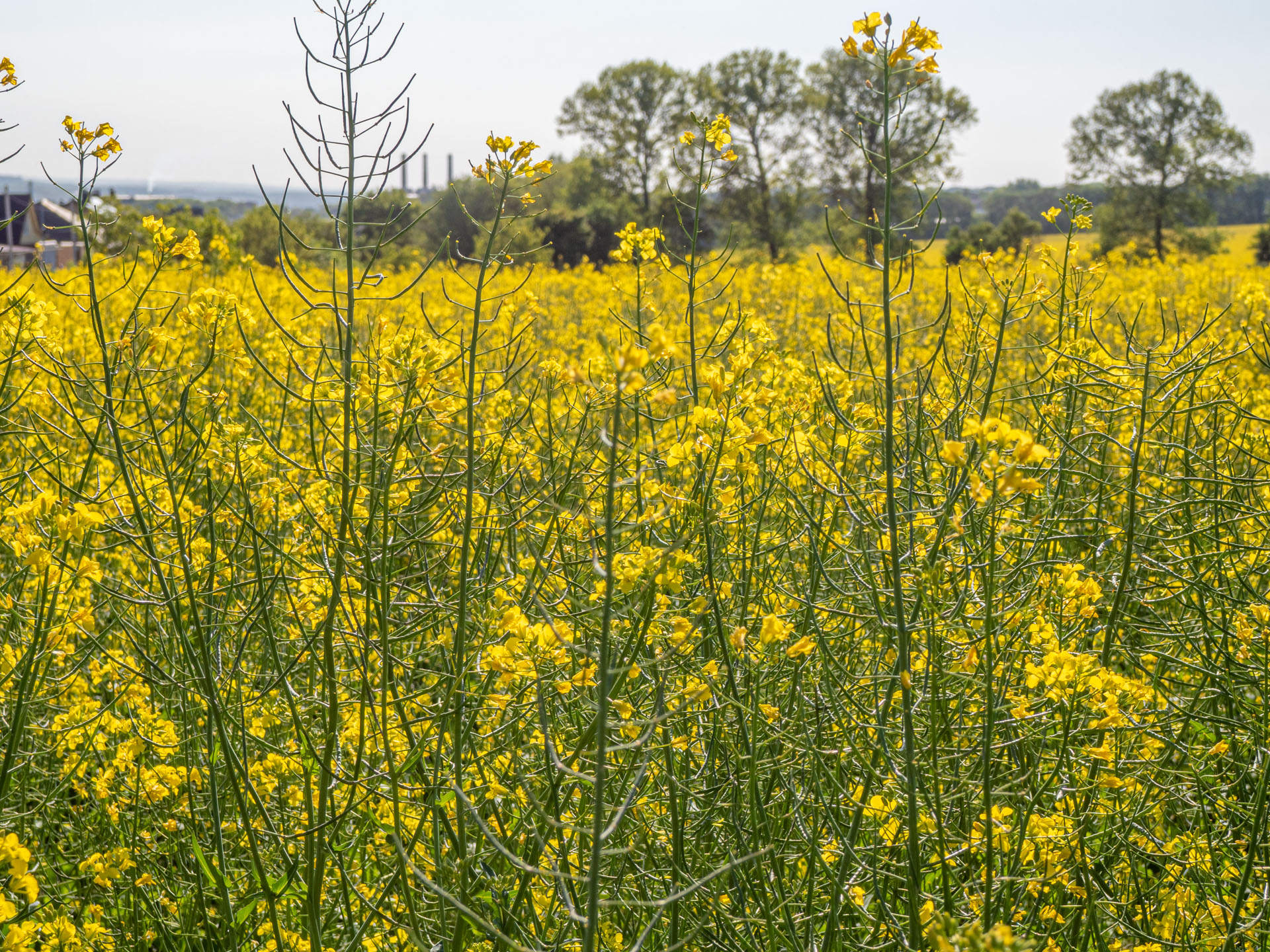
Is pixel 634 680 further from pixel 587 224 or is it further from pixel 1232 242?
pixel 1232 242

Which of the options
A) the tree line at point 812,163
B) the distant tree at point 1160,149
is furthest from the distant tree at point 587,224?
the distant tree at point 1160,149

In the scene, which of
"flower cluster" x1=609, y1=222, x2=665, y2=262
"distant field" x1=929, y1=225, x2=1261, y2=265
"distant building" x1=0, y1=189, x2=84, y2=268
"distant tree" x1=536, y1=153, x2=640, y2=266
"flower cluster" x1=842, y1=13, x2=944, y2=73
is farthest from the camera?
"distant field" x1=929, y1=225, x2=1261, y2=265

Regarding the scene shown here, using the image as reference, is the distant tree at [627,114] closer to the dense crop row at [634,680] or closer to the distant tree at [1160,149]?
the distant tree at [1160,149]

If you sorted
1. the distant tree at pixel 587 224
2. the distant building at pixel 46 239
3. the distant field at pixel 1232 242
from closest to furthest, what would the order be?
the distant building at pixel 46 239, the distant tree at pixel 587 224, the distant field at pixel 1232 242

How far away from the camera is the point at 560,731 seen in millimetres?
2303

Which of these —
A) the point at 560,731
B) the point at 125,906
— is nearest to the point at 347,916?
the point at 560,731

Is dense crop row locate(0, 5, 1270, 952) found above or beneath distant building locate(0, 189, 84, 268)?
beneath

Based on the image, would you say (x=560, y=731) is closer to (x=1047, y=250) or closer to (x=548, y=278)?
(x=1047, y=250)

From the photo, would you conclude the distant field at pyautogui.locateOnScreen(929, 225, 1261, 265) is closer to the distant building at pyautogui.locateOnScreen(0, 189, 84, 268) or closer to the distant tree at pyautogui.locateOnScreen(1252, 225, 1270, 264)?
the distant tree at pyautogui.locateOnScreen(1252, 225, 1270, 264)

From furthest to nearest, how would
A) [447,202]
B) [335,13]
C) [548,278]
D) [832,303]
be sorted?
1. [447,202]
2. [548,278]
3. [832,303]
4. [335,13]

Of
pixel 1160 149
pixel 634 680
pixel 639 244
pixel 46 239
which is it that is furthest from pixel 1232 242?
pixel 634 680

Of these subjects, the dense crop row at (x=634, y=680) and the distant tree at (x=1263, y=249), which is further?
the distant tree at (x=1263, y=249)

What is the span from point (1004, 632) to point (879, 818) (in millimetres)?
563

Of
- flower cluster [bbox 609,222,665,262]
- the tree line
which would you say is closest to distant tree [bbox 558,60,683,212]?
the tree line
